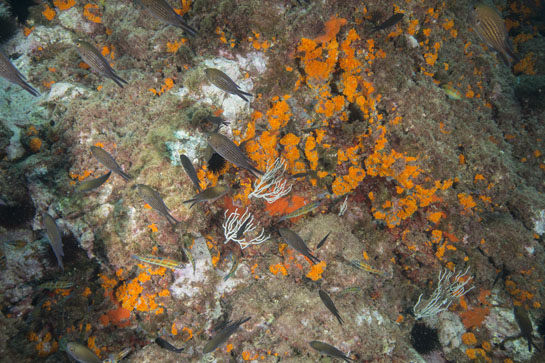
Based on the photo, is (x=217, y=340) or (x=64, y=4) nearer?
(x=217, y=340)

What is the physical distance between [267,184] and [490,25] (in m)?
3.56

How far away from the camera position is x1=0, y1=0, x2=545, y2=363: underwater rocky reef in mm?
3271

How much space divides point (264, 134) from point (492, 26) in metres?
3.20

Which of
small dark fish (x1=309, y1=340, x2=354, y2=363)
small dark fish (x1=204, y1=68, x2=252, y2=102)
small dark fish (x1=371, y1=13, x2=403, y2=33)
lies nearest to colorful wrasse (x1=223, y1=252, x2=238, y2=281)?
small dark fish (x1=309, y1=340, x2=354, y2=363)

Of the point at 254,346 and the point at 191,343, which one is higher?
the point at 254,346

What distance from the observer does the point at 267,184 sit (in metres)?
4.21

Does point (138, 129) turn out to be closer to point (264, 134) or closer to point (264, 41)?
point (264, 134)

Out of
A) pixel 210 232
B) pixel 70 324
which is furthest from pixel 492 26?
pixel 70 324

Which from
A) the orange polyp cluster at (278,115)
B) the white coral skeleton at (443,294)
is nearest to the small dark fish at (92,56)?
the orange polyp cluster at (278,115)

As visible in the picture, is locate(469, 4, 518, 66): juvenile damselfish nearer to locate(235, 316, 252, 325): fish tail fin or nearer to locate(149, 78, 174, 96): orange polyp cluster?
locate(149, 78, 174, 96): orange polyp cluster

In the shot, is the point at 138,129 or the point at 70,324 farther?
the point at 138,129

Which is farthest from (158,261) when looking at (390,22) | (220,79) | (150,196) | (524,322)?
(524,322)

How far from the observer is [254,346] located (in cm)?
337

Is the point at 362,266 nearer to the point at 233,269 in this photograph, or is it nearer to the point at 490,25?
the point at 233,269
